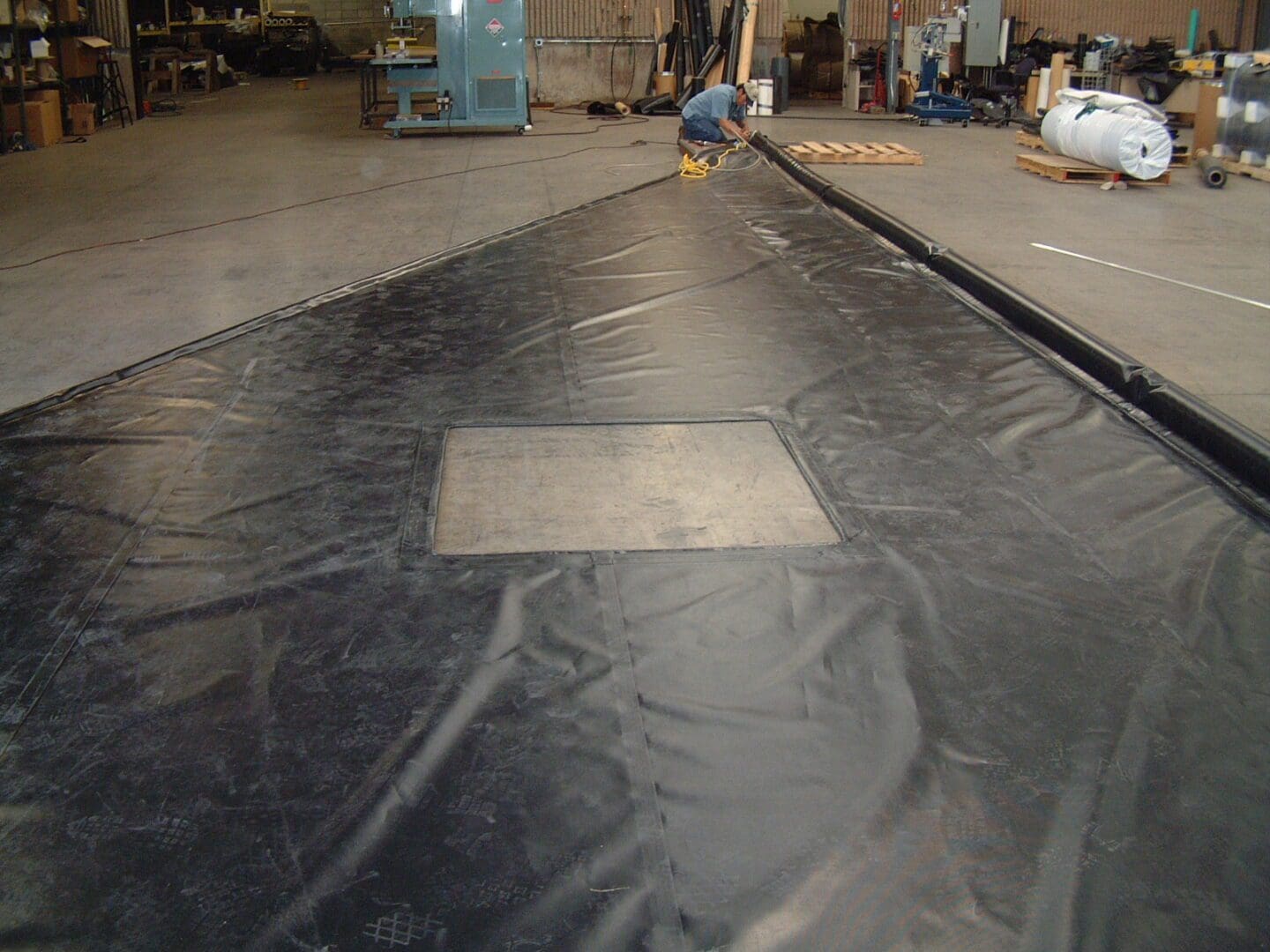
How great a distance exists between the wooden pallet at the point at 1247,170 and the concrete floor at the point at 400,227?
9cm

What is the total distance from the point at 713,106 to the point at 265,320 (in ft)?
23.1

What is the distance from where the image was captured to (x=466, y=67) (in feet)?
42.1

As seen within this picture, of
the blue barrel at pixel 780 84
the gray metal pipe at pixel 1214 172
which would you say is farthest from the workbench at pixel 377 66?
the gray metal pipe at pixel 1214 172

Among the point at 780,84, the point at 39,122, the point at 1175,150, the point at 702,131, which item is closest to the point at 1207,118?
the point at 1175,150

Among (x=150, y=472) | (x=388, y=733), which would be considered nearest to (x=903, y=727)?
(x=388, y=733)

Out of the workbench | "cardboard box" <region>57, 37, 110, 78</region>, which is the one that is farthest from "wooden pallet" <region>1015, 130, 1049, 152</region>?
"cardboard box" <region>57, 37, 110, 78</region>

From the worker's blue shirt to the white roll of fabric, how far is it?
327 cm

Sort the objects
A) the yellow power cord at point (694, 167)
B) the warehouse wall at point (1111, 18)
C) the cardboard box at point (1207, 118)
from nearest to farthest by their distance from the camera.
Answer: the yellow power cord at point (694, 167)
the cardboard box at point (1207, 118)
the warehouse wall at point (1111, 18)

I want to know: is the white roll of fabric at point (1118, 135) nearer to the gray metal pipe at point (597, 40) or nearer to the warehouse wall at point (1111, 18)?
the warehouse wall at point (1111, 18)

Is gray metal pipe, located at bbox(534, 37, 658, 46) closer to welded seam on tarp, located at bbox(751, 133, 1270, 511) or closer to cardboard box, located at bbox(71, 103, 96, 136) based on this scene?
cardboard box, located at bbox(71, 103, 96, 136)

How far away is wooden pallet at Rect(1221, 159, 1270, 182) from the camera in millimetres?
9734

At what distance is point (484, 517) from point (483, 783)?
1.29m

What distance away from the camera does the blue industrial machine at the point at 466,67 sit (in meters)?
12.5

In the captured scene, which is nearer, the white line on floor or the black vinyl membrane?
the black vinyl membrane
